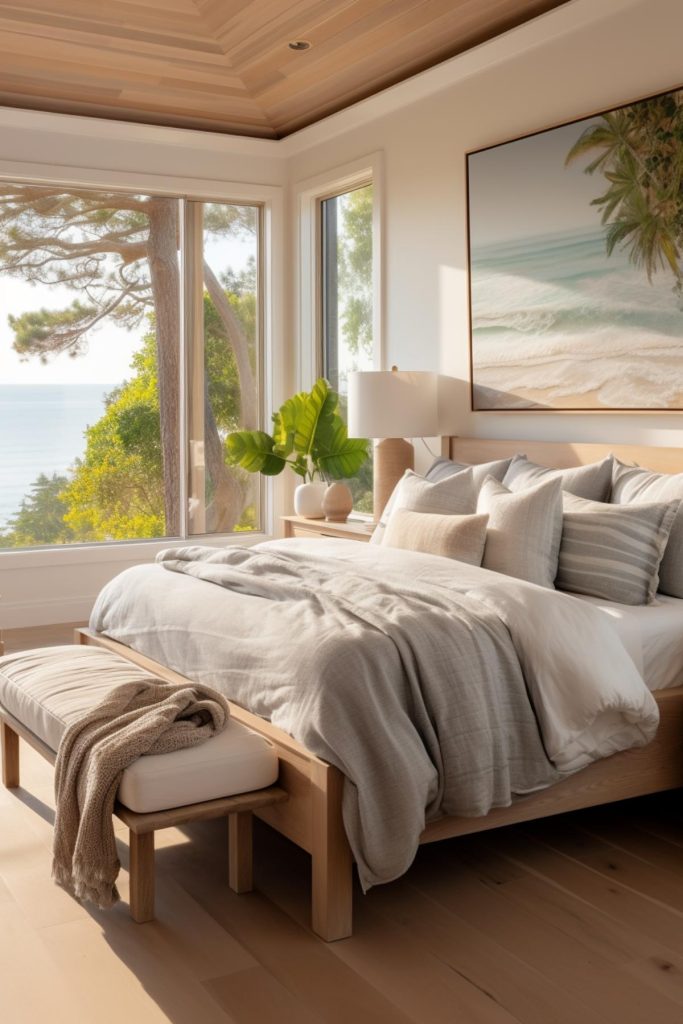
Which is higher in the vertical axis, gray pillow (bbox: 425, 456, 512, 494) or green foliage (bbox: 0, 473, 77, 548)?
gray pillow (bbox: 425, 456, 512, 494)

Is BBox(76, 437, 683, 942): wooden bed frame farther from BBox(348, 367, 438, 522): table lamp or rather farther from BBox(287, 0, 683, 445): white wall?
BBox(348, 367, 438, 522): table lamp

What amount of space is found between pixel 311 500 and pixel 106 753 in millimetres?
3311

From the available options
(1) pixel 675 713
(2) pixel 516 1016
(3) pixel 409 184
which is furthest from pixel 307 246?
(2) pixel 516 1016

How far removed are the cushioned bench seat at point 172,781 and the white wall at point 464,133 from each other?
214 centimetres

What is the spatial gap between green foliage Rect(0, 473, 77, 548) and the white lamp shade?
2071 mm

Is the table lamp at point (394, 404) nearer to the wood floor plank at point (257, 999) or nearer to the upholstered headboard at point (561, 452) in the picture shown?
the upholstered headboard at point (561, 452)

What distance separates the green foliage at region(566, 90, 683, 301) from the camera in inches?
154

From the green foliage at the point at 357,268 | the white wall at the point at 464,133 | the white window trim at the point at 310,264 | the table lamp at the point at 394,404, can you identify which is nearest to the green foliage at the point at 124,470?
the white window trim at the point at 310,264

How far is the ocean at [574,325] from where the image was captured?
4031 mm

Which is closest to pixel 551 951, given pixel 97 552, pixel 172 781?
pixel 172 781

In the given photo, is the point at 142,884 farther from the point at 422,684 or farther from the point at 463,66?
the point at 463,66

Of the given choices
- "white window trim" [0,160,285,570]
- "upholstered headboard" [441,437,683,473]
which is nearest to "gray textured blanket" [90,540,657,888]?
"upholstered headboard" [441,437,683,473]

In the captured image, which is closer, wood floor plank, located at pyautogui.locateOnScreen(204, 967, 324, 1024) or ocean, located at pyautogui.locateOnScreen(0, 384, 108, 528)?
wood floor plank, located at pyautogui.locateOnScreen(204, 967, 324, 1024)

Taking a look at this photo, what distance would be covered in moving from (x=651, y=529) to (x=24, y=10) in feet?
11.4
